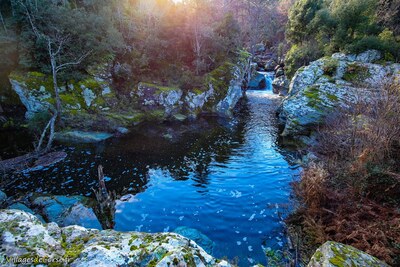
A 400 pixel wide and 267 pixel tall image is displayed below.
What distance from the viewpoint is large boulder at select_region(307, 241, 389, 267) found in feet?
15.2

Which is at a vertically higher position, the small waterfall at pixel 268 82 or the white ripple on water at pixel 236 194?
the small waterfall at pixel 268 82

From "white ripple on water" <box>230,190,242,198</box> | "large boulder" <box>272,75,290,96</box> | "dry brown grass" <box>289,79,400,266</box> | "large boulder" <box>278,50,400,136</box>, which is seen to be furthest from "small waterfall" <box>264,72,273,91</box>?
"white ripple on water" <box>230,190,242,198</box>

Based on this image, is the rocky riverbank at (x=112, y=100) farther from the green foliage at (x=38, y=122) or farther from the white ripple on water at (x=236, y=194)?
the white ripple on water at (x=236, y=194)

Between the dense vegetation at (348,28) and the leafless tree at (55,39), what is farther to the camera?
the dense vegetation at (348,28)

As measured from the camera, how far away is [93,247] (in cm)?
283

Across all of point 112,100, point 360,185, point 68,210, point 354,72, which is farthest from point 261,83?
point 68,210

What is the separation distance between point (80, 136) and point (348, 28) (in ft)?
97.4

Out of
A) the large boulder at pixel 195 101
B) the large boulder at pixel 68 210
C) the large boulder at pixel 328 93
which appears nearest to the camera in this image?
the large boulder at pixel 68 210

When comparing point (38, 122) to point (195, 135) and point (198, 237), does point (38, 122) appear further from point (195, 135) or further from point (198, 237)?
point (198, 237)

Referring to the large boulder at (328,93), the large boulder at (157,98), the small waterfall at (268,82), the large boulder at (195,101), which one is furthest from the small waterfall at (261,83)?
the large boulder at (157,98)

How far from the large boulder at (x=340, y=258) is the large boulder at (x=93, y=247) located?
3.09m

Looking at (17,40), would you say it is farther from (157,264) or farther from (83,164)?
(157,264)

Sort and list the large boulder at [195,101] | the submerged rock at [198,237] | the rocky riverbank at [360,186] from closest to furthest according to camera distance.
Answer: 1. the rocky riverbank at [360,186]
2. the submerged rock at [198,237]
3. the large boulder at [195,101]

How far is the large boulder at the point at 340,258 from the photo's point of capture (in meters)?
4.62
